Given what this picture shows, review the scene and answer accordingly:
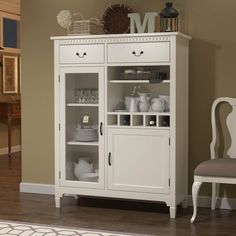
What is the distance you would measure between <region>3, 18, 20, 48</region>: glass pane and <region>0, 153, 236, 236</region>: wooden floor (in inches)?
142

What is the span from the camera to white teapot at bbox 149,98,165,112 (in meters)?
4.52

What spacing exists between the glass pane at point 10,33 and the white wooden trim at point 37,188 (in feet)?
11.3

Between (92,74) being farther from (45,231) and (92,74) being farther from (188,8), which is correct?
(45,231)

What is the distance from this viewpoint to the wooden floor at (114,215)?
13.6ft

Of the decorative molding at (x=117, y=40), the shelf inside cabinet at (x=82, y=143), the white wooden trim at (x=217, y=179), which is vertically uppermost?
the decorative molding at (x=117, y=40)

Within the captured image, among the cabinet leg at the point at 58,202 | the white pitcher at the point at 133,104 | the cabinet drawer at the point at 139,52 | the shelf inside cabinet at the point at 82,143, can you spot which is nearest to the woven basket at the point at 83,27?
the cabinet drawer at the point at 139,52

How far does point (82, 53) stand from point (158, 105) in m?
0.82

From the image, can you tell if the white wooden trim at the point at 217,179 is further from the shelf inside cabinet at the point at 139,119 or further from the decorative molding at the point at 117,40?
the decorative molding at the point at 117,40

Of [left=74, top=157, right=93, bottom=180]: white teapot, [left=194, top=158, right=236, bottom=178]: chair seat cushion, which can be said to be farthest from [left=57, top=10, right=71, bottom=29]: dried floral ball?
[left=194, top=158, right=236, bottom=178]: chair seat cushion

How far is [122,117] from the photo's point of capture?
4.64 metres

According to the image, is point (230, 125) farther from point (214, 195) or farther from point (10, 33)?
point (10, 33)

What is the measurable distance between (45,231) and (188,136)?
161 cm

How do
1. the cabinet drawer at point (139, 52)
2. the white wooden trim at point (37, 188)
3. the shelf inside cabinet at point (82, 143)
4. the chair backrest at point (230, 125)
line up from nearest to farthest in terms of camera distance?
the cabinet drawer at point (139, 52), the chair backrest at point (230, 125), the shelf inside cabinet at point (82, 143), the white wooden trim at point (37, 188)

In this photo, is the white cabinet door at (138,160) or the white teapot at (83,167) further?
the white teapot at (83,167)
